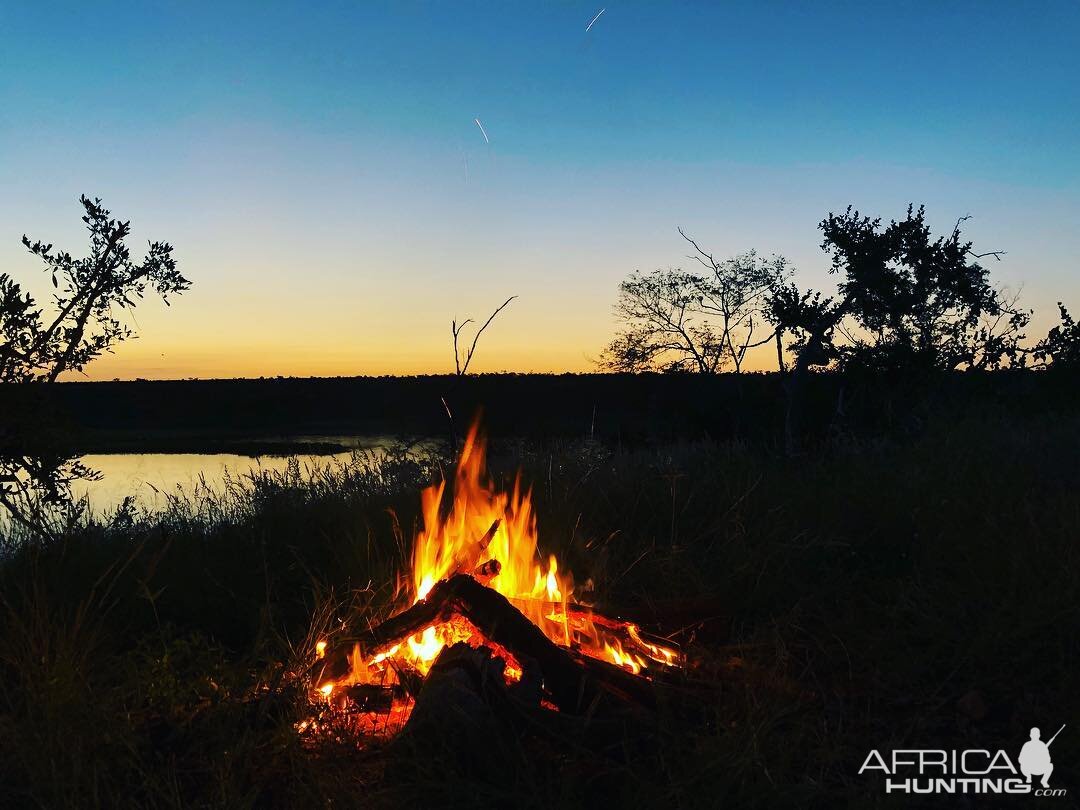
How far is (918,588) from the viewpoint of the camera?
4578 millimetres

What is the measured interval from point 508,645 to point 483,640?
380 mm

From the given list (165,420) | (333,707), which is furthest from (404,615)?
(165,420)

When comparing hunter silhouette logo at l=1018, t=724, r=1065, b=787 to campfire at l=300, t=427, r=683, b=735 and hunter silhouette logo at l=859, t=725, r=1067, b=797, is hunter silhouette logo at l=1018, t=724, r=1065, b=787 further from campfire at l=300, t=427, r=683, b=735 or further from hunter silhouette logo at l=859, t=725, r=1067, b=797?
campfire at l=300, t=427, r=683, b=735

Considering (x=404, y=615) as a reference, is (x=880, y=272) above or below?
above

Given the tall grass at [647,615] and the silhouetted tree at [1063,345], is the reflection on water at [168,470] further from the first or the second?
the silhouetted tree at [1063,345]

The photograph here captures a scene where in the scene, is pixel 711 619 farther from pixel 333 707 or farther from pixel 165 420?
pixel 165 420

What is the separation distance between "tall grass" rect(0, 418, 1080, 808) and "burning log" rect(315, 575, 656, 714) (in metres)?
0.26

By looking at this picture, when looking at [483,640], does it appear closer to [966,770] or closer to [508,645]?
[508,645]

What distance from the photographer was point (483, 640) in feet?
12.8

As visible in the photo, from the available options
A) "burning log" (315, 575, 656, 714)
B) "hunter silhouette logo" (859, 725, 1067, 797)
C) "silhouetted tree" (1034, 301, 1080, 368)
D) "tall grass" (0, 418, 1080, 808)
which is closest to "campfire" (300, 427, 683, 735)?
"burning log" (315, 575, 656, 714)

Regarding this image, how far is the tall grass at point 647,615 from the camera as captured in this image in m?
2.98

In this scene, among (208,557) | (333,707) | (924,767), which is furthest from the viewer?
(208,557)

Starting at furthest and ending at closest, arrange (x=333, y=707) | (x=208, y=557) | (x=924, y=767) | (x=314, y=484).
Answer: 1. (x=314, y=484)
2. (x=208, y=557)
3. (x=333, y=707)
4. (x=924, y=767)

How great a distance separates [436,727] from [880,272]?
19062mm
